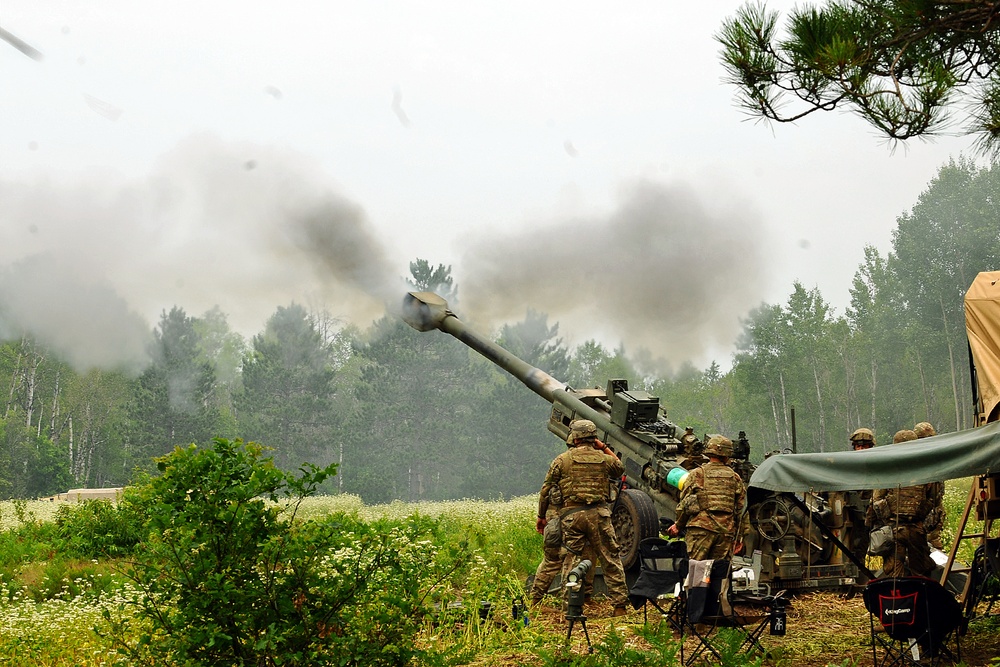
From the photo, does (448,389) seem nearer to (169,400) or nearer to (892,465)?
(169,400)

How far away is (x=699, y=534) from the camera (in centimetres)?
926

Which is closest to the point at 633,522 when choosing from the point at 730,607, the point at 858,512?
the point at 858,512

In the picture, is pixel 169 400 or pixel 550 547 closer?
pixel 550 547

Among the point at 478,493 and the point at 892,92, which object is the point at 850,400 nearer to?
the point at 478,493

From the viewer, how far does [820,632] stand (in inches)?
339

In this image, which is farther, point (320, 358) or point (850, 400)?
point (320, 358)

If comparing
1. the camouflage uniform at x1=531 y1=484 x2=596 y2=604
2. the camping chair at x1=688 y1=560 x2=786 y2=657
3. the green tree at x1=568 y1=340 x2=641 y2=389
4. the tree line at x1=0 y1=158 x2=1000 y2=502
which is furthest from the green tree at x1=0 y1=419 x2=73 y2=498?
the camping chair at x1=688 y1=560 x2=786 y2=657

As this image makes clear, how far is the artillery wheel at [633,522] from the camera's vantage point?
10.8 metres

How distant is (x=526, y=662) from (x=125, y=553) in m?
7.26

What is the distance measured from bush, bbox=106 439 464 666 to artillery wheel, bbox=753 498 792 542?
16.6ft

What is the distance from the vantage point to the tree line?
38.8 metres

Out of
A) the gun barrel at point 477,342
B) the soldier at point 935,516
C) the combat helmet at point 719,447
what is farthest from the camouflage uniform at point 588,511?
the gun barrel at point 477,342

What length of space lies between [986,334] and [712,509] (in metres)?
2.81

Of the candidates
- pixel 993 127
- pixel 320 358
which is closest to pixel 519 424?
pixel 320 358
